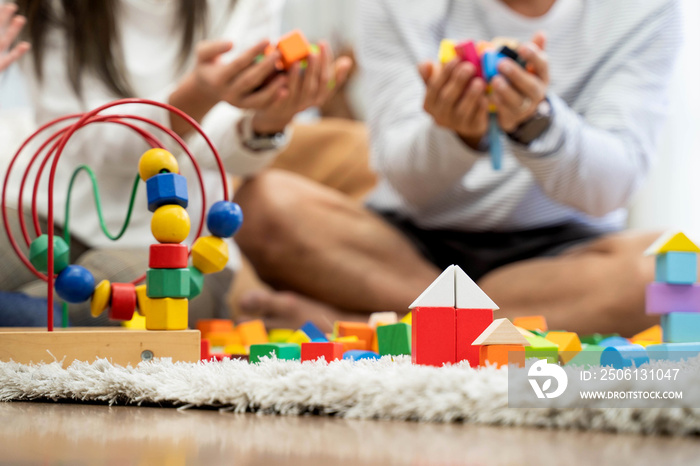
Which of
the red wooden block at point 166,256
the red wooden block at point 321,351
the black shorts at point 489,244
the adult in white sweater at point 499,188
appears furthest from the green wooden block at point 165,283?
the black shorts at point 489,244

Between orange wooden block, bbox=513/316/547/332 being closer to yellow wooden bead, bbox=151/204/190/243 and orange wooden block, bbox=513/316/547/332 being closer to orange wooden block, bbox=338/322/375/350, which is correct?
orange wooden block, bbox=338/322/375/350

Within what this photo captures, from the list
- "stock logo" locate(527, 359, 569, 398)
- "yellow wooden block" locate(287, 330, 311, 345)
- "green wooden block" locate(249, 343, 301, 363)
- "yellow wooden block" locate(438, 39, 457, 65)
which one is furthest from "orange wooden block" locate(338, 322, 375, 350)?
"yellow wooden block" locate(438, 39, 457, 65)

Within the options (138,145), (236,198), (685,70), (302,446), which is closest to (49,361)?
(302,446)

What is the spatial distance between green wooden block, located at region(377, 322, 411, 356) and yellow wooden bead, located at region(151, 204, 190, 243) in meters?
0.21

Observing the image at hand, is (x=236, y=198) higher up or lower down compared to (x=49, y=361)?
higher up

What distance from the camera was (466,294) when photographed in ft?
1.79

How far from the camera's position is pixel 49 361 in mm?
605

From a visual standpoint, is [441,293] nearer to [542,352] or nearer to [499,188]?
[542,352]

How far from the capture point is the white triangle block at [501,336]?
0.51 m

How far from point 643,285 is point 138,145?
86cm

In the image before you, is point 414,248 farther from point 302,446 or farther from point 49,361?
point 302,446

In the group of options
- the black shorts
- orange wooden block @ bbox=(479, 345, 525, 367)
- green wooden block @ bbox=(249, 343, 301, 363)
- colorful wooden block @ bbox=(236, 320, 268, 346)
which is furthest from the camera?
the black shorts

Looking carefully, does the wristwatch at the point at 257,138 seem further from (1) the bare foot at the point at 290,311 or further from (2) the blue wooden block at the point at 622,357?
(2) the blue wooden block at the point at 622,357

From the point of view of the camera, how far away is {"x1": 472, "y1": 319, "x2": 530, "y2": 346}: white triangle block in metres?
0.51
